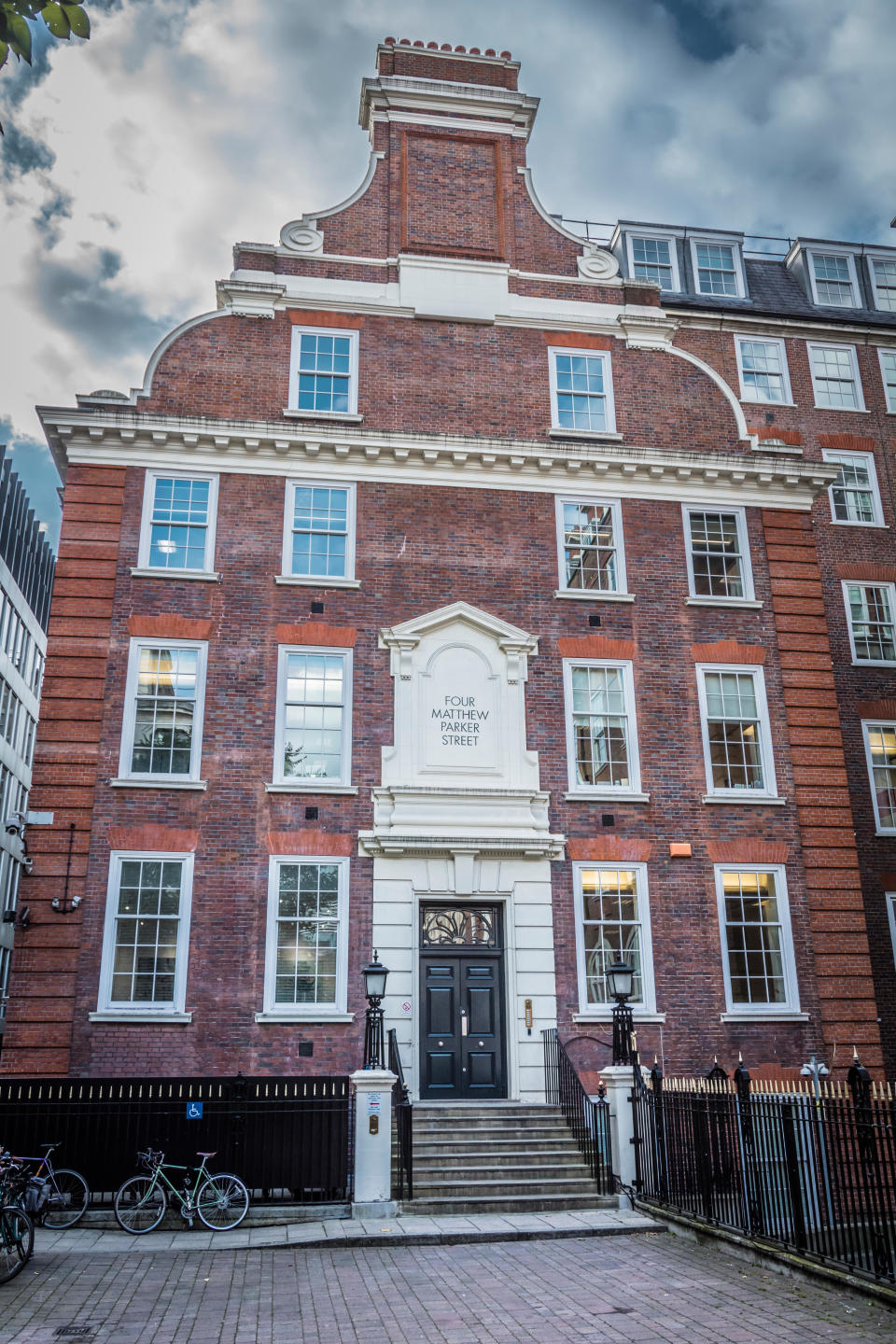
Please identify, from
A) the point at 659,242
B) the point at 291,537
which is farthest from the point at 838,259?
the point at 291,537

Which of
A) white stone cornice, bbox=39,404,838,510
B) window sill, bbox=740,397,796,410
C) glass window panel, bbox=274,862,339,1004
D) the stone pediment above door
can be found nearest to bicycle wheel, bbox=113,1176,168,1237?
glass window panel, bbox=274,862,339,1004

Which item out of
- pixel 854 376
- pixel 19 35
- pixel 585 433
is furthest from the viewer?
pixel 854 376

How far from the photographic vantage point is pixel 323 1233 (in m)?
11.7

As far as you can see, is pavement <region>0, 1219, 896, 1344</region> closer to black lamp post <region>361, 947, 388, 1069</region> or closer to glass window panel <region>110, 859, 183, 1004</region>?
black lamp post <region>361, 947, 388, 1069</region>

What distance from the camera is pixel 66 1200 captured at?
12391 mm

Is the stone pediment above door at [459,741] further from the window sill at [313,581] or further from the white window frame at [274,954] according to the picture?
the window sill at [313,581]

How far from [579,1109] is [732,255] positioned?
20.8 meters

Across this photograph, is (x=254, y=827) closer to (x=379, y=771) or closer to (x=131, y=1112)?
(x=379, y=771)

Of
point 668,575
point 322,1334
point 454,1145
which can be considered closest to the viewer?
point 322,1334

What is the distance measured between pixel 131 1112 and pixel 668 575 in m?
12.7

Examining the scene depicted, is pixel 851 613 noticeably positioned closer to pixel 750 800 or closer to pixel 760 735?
pixel 760 735

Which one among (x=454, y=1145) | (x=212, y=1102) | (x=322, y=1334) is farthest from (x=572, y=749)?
(x=322, y=1334)

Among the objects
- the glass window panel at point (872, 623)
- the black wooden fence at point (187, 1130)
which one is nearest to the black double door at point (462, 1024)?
the black wooden fence at point (187, 1130)

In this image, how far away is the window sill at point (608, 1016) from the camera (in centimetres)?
1686
